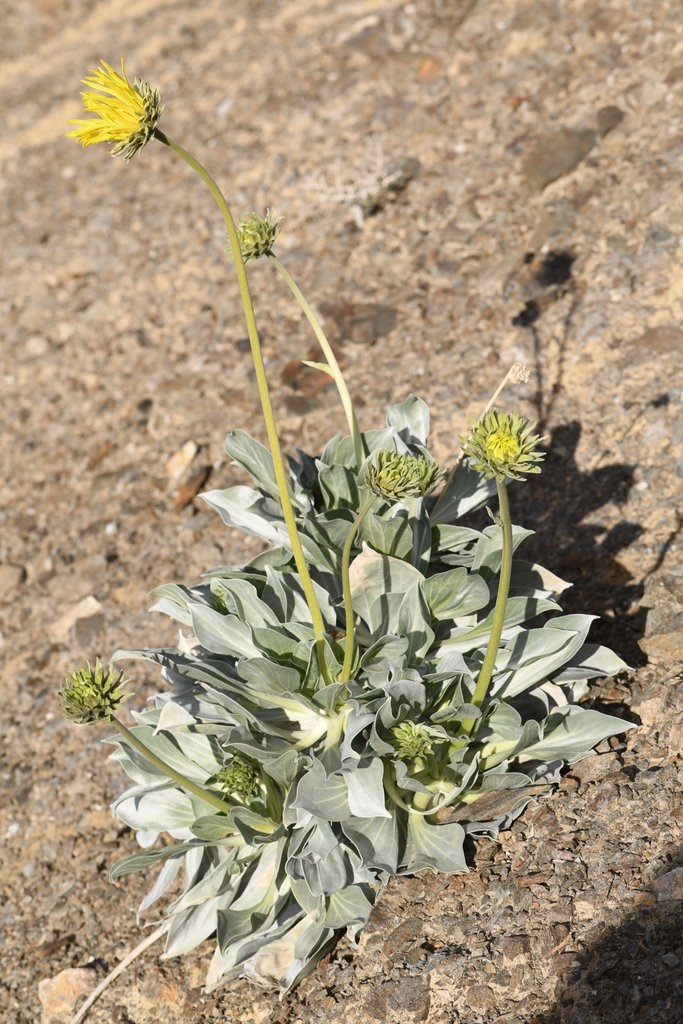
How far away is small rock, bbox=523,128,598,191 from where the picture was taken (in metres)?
5.88

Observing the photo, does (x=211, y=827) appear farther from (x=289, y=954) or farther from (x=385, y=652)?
(x=385, y=652)

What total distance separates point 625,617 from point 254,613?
57.0 inches

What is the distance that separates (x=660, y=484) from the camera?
4340 millimetres

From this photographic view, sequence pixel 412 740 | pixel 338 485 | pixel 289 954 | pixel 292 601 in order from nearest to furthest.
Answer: pixel 412 740
pixel 289 954
pixel 292 601
pixel 338 485

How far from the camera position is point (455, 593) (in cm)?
330

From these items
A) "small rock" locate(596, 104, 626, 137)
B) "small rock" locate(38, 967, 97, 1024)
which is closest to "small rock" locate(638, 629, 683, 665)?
"small rock" locate(38, 967, 97, 1024)

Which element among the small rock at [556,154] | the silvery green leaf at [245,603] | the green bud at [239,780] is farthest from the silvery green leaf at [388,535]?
the small rock at [556,154]

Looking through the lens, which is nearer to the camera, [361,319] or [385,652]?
[385,652]

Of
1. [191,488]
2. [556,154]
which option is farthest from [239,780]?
[556,154]

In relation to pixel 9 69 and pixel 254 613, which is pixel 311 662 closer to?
pixel 254 613

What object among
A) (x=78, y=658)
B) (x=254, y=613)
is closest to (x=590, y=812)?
(x=254, y=613)

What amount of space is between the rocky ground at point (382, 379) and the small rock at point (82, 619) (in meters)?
0.01

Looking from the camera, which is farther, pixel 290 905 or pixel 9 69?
pixel 9 69

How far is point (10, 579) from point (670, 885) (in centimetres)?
383
